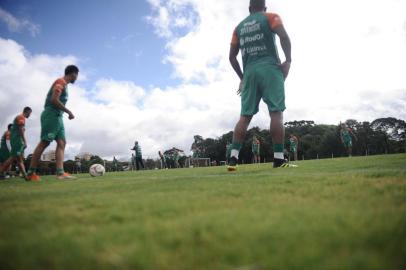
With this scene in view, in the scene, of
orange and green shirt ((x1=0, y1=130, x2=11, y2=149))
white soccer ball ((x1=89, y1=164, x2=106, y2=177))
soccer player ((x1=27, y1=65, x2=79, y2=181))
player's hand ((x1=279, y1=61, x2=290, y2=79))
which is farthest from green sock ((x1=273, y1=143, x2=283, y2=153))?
orange and green shirt ((x1=0, y1=130, x2=11, y2=149))

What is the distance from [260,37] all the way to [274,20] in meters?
0.38

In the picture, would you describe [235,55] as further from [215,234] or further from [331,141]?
[331,141]

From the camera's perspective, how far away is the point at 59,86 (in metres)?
6.47

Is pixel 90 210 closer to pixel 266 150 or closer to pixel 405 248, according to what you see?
pixel 405 248

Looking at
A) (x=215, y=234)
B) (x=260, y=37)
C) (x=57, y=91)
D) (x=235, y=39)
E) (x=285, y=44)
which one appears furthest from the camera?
(x=235, y=39)

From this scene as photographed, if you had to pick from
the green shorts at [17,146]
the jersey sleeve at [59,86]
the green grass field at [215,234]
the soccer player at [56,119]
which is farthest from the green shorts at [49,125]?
the green grass field at [215,234]

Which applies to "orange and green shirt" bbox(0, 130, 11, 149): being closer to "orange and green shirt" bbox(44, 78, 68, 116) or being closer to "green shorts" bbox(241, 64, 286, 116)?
"orange and green shirt" bbox(44, 78, 68, 116)

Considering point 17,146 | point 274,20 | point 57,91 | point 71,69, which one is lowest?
point 17,146

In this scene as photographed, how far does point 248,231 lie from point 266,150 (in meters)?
80.8

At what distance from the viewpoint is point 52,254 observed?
1.21 metres

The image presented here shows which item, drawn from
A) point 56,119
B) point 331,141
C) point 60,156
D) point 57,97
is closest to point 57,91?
point 57,97

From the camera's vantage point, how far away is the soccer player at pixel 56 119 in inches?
253

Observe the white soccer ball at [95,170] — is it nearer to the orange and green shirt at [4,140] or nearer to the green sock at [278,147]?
the green sock at [278,147]

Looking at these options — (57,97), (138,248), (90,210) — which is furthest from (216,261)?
(57,97)
